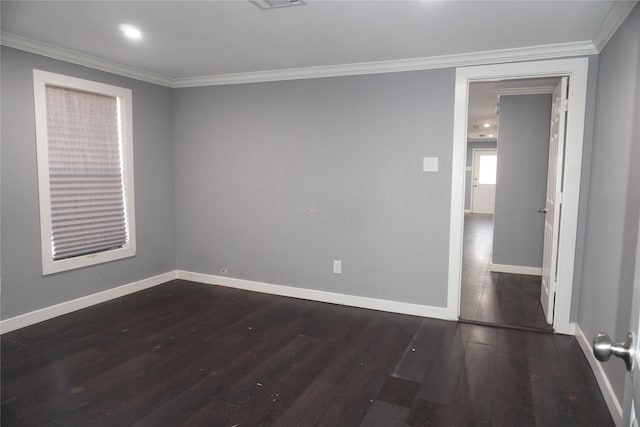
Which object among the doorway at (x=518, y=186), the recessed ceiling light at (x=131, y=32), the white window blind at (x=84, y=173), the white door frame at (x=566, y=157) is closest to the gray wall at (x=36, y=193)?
the white window blind at (x=84, y=173)

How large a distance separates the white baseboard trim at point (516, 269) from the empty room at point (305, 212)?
0.15 feet

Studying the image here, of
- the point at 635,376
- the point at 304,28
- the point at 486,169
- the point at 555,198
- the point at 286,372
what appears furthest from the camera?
the point at 486,169

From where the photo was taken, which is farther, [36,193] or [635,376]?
[36,193]

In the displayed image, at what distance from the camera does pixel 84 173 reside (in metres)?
3.73

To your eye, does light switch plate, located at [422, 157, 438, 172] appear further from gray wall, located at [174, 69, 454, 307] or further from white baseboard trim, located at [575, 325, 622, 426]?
white baseboard trim, located at [575, 325, 622, 426]

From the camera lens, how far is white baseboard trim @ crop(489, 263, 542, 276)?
5.24 m

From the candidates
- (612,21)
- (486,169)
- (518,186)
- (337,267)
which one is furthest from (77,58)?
(486,169)

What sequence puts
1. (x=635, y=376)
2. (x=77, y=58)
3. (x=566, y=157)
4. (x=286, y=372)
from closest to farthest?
(x=635, y=376)
(x=286, y=372)
(x=566, y=157)
(x=77, y=58)

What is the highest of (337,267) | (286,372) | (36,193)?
(36,193)

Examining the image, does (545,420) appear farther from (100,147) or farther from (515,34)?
(100,147)

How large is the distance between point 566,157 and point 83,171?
4.15 m

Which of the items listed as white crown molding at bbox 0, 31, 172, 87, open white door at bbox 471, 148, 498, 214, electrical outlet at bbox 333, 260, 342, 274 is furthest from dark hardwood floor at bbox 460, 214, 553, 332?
open white door at bbox 471, 148, 498, 214

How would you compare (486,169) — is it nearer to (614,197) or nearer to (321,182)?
(321,182)

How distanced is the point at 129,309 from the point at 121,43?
7.63ft
